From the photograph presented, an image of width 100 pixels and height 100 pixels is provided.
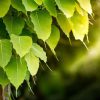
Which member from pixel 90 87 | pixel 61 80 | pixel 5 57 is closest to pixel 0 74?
pixel 5 57

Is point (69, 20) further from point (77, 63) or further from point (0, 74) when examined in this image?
point (0, 74)

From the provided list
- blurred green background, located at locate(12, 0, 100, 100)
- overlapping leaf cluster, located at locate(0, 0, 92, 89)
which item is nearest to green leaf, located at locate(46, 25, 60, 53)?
overlapping leaf cluster, located at locate(0, 0, 92, 89)

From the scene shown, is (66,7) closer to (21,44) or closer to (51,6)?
(51,6)

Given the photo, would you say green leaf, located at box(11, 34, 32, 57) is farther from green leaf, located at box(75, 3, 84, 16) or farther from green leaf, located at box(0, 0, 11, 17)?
green leaf, located at box(75, 3, 84, 16)

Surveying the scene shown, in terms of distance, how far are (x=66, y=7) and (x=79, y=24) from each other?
0.12 meters

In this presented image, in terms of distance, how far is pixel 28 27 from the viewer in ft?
4.55

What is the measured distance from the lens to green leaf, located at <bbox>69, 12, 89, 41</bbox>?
4.47ft

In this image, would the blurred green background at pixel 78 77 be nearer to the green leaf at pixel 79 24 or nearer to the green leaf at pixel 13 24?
the green leaf at pixel 79 24

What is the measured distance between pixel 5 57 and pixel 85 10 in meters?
0.34

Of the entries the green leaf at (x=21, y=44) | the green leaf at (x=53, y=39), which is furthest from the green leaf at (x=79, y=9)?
the green leaf at (x=21, y=44)

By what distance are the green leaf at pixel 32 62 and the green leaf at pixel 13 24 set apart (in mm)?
106

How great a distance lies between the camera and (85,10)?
4.40ft

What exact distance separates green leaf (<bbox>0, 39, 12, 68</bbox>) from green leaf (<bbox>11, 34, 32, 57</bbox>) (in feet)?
0.11

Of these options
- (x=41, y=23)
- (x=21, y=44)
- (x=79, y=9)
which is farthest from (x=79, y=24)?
(x=21, y=44)
